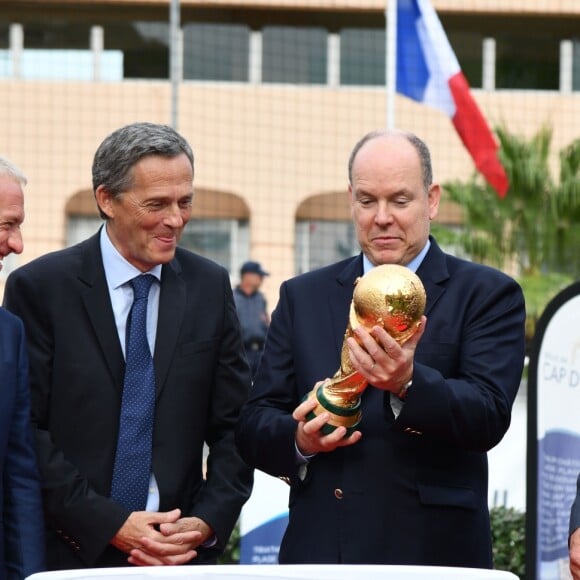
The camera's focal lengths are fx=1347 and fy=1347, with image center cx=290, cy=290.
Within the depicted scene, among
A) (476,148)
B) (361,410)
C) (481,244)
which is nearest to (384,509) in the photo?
(361,410)

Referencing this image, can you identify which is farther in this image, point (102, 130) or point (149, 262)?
point (102, 130)

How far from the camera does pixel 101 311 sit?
3.63 m

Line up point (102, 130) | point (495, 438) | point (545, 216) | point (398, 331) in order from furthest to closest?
point (102, 130), point (545, 216), point (495, 438), point (398, 331)

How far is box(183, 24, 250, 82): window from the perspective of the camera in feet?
66.9

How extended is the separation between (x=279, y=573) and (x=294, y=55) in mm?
19225

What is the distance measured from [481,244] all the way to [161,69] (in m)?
7.21

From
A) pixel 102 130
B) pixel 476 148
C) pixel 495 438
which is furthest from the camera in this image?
pixel 102 130

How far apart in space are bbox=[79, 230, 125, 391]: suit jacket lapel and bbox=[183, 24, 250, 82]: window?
55.4ft

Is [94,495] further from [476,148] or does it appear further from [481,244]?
[481,244]

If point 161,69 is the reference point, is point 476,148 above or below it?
below

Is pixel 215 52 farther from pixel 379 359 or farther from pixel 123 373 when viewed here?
pixel 379 359

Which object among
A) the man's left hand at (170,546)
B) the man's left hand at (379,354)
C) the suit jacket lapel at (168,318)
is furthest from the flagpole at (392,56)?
the man's left hand at (379,354)

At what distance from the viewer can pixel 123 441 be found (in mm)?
3559

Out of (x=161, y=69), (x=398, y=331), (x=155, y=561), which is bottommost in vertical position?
(x=155, y=561)
